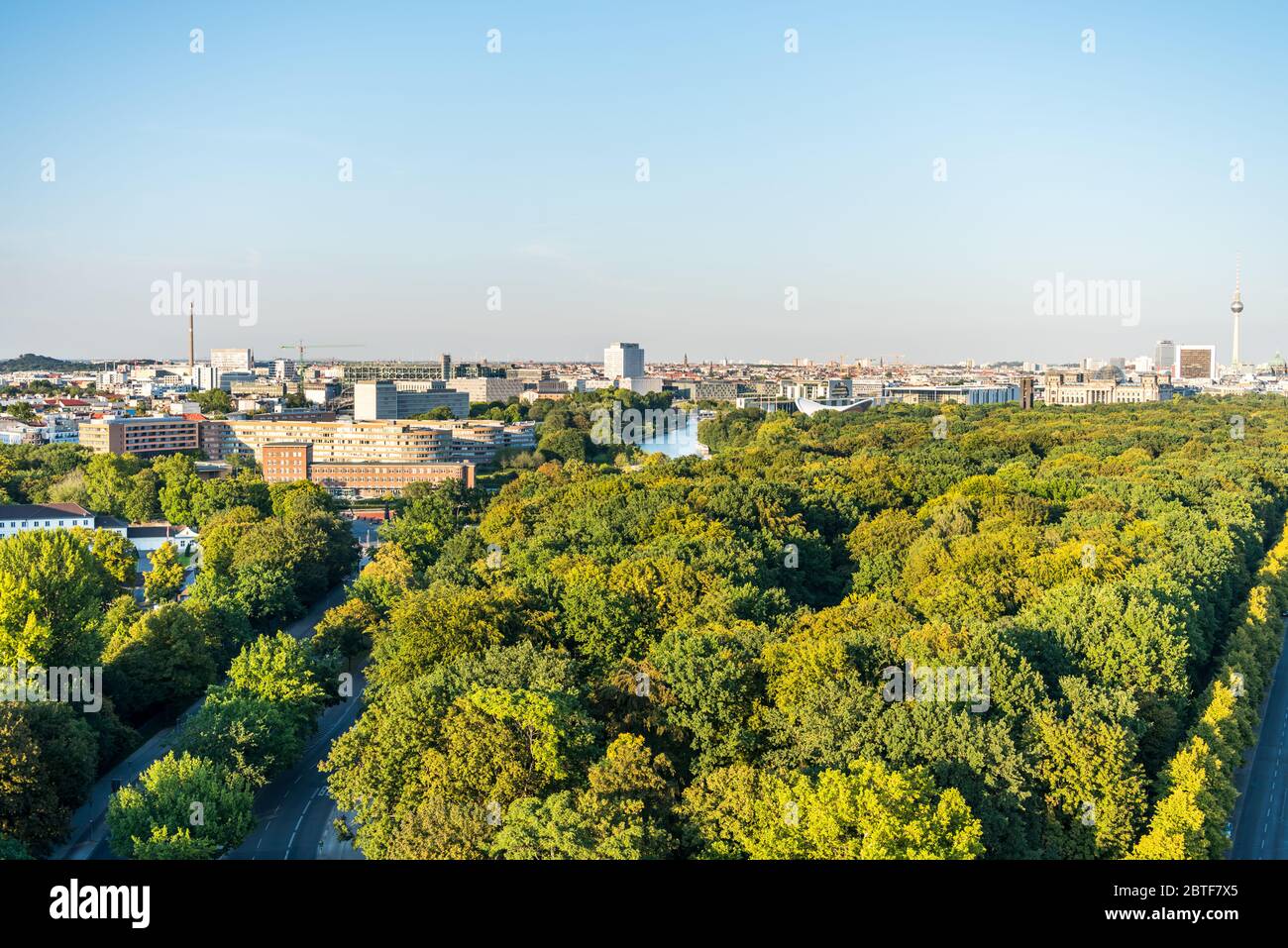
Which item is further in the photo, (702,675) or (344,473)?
(344,473)

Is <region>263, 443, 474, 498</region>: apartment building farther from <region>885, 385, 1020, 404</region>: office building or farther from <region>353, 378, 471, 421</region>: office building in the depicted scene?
<region>885, 385, 1020, 404</region>: office building

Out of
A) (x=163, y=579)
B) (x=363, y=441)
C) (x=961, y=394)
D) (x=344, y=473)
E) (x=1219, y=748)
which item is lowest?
(x=1219, y=748)

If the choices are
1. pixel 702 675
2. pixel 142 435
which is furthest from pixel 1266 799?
pixel 142 435

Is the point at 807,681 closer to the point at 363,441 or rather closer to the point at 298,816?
the point at 298,816

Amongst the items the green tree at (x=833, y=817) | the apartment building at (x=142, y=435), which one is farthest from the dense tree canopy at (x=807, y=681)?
the apartment building at (x=142, y=435)

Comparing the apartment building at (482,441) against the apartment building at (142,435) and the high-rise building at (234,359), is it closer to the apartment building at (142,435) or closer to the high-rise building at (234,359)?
the apartment building at (142,435)

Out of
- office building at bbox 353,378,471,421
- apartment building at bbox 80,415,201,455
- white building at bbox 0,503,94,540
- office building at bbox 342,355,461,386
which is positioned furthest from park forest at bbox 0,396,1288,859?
office building at bbox 342,355,461,386

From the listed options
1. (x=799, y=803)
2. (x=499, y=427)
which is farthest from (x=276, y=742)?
(x=499, y=427)
